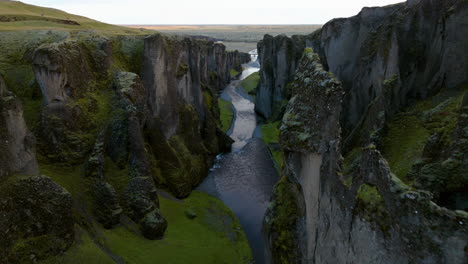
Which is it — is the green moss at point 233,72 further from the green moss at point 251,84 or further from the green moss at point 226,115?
the green moss at point 226,115

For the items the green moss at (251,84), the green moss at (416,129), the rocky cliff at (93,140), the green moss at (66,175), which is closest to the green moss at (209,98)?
the rocky cliff at (93,140)

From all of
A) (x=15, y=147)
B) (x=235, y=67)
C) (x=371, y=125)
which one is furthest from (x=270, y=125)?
(x=235, y=67)

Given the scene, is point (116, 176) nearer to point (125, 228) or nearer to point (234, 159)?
point (125, 228)

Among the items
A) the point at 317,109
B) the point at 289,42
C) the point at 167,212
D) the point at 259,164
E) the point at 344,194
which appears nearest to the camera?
the point at 344,194

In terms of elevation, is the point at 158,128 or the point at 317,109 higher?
the point at 317,109

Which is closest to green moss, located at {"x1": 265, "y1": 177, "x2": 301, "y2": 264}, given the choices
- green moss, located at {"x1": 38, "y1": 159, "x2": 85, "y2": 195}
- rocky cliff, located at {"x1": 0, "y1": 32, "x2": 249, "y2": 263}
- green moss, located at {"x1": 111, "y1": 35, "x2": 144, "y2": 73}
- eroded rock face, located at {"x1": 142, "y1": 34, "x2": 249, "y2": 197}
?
rocky cliff, located at {"x1": 0, "y1": 32, "x2": 249, "y2": 263}

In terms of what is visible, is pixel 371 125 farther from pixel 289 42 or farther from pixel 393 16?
pixel 289 42

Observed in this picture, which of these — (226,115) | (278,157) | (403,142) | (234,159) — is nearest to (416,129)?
(403,142)

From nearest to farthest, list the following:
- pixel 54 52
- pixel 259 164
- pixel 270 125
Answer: pixel 54 52 < pixel 259 164 < pixel 270 125
